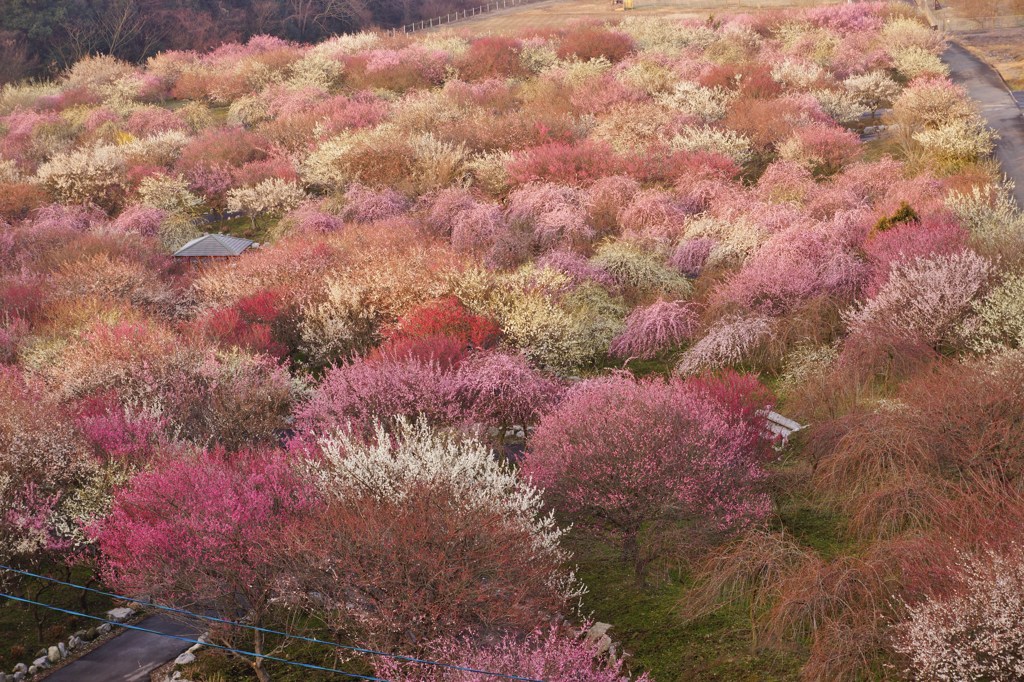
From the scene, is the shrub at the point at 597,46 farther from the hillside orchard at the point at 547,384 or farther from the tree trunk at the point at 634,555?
the tree trunk at the point at 634,555

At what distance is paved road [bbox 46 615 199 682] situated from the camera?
12516 mm

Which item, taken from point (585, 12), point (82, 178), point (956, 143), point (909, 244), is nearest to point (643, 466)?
point (909, 244)

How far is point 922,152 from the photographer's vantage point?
31562mm

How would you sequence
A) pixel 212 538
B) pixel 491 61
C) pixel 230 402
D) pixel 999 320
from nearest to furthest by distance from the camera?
1. pixel 212 538
2. pixel 230 402
3. pixel 999 320
4. pixel 491 61

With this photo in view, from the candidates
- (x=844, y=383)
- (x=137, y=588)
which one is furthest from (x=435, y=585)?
(x=844, y=383)

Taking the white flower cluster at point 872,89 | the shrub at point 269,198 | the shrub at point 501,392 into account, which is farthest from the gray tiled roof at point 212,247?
the white flower cluster at point 872,89

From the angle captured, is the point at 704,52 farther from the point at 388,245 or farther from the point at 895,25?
the point at 388,245

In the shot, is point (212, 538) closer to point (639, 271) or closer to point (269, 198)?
point (639, 271)

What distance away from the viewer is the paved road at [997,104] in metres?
30.3

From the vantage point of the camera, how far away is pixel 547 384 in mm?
17000

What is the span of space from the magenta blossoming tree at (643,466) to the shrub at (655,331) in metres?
8.05

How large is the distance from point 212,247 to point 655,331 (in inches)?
613

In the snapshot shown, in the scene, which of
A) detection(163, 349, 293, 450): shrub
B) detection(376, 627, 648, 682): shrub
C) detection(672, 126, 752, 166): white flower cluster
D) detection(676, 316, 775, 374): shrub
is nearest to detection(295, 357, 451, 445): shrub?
detection(163, 349, 293, 450): shrub

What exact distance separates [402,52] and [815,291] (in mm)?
39000
